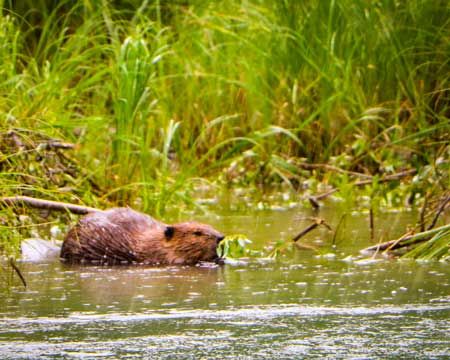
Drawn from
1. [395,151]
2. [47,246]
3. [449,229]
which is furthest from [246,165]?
[449,229]

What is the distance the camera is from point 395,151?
344 inches

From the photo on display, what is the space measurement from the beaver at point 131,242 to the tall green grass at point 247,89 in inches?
38.2

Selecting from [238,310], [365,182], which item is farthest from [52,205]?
[365,182]

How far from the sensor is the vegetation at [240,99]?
24.6ft

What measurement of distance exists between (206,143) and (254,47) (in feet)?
2.68

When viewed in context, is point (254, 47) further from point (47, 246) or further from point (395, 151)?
point (47, 246)

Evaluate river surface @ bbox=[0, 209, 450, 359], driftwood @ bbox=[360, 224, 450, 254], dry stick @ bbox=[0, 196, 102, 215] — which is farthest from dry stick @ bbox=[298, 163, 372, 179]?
dry stick @ bbox=[0, 196, 102, 215]

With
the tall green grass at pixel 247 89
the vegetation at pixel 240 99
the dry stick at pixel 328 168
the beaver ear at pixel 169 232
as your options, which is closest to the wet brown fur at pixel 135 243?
the beaver ear at pixel 169 232

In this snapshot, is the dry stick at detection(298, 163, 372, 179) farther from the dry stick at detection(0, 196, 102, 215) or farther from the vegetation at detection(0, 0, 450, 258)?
the dry stick at detection(0, 196, 102, 215)

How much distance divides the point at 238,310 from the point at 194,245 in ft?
4.93

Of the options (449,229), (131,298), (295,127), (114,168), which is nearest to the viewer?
(131,298)

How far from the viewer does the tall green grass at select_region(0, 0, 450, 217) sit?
7.63m

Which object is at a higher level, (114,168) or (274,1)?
(274,1)

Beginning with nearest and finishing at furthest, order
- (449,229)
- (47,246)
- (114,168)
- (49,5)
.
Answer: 1. (449,229)
2. (47,246)
3. (114,168)
4. (49,5)
